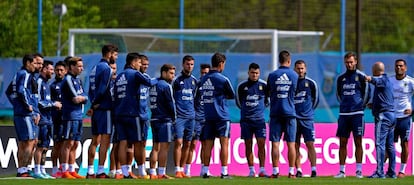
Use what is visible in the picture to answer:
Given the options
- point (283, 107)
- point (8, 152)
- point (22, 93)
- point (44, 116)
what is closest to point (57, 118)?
point (44, 116)

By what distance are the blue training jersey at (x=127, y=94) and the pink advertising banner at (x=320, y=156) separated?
3874 millimetres

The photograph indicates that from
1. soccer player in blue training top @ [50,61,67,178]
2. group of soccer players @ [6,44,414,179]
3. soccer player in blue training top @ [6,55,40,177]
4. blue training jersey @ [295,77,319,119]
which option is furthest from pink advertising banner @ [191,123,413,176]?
soccer player in blue training top @ [6,55,40,177]

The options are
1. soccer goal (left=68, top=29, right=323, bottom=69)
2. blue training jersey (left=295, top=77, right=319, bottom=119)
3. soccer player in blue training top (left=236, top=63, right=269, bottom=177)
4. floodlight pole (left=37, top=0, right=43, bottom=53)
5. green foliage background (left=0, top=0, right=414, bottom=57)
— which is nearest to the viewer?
soccer player in blue training top (left=236, top=63, right=269, bottom=177)

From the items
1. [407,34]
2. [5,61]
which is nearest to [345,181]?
[5,61]

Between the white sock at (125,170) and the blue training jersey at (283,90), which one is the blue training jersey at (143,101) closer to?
the white sock at (125,170)

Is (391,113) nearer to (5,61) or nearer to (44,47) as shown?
(5,61)

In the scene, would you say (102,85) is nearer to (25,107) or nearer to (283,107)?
(25,107)

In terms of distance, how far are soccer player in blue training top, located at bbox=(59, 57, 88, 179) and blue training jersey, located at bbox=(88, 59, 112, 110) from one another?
488mm

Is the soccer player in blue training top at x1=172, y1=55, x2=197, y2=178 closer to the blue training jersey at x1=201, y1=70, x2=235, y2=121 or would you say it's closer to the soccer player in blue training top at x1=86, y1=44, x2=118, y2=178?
the blue training jersey at x1=201, y1=70, x2=235, y2=121

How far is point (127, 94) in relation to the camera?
82.8 feet

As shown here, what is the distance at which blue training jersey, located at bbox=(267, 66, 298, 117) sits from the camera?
26.3 metres

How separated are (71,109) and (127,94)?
4.02ft

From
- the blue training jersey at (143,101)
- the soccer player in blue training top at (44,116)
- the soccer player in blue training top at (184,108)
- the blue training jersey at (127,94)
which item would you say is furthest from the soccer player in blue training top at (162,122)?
the soccer player in blue training top at (44,116)

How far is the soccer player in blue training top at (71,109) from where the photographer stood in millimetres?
25812
